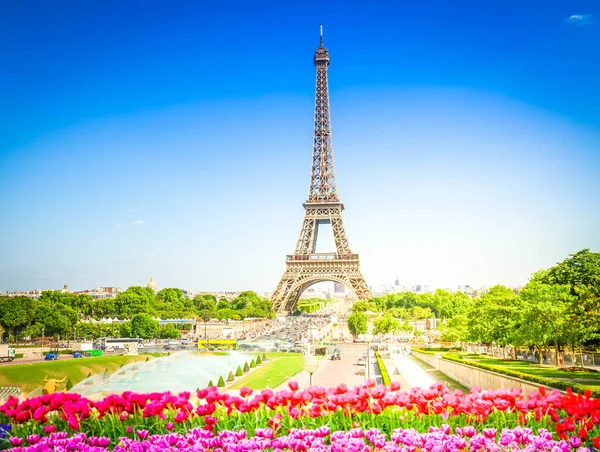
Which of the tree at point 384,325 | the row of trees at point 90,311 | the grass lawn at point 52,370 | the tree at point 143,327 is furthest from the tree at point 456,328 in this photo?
the tree at point 143,327

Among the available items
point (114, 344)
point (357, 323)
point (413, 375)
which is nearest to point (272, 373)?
point (413, 375)

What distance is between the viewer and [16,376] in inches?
1302

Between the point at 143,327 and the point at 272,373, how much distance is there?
3154 cm

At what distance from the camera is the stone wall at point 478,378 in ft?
55.3

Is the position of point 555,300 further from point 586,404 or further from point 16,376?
point 16,376

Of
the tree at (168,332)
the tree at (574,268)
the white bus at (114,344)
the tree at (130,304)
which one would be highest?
the tree at (574,268)

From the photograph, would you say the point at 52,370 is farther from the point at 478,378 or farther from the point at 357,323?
the point at 357,323

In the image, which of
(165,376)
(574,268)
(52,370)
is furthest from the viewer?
(574,268)

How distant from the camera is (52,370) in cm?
3562

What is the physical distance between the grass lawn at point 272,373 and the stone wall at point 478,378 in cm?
763

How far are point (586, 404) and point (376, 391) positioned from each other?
281cm

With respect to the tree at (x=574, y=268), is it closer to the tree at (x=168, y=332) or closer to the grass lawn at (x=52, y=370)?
the grass lawn at (x=52, y=370)

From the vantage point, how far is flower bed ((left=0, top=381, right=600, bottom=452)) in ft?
24.2

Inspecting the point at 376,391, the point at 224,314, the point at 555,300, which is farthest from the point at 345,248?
the point at 376,391
